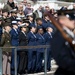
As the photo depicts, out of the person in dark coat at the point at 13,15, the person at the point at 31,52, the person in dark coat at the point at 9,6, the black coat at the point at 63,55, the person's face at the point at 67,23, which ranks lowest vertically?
the person at the point at 31,52

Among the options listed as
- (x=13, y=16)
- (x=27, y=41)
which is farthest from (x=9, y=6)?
(x=27, y=41)

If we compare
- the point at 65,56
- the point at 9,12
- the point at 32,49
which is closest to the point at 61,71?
the point at 65,56

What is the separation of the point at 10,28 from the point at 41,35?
112 cm

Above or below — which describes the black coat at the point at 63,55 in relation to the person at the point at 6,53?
above

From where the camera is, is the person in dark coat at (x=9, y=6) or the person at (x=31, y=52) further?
the person in dark coat at (x=9, y=6)

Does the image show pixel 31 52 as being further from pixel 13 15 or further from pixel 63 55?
pixel 63 55

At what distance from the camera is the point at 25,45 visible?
12.0 m

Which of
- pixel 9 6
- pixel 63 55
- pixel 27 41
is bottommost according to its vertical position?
pixel 27 41

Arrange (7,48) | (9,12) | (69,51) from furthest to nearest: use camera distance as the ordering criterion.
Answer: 1. (9,12)
2. (7,48)
3. (69,51)

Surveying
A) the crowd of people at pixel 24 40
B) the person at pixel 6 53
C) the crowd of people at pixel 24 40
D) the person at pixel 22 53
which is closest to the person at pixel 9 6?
the crowd of people at pixel 24 40

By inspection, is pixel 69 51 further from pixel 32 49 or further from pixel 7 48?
pixel 32 49

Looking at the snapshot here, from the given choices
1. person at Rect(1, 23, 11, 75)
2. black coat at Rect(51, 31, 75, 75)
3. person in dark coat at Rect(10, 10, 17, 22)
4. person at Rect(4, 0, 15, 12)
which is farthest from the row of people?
black coat at Rect(51, 31, 75, 75)

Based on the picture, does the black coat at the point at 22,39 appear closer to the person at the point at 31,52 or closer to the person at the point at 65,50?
the person at the point at 31,52

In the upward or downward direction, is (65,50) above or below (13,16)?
above
